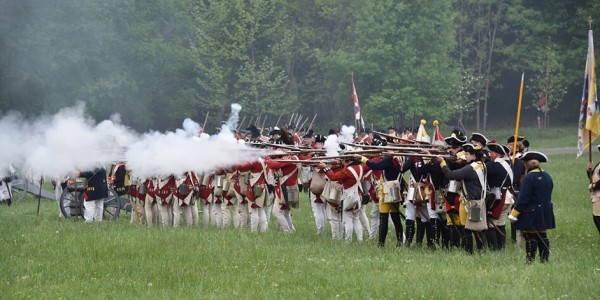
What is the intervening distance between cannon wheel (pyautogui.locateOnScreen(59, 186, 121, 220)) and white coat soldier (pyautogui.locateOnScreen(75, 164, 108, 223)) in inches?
18.7

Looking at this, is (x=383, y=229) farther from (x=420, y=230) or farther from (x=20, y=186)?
(x=20, y=186)

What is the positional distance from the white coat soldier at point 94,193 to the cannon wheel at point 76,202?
475 millimetres

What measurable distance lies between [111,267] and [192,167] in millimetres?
5358

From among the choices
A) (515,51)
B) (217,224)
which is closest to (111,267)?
(217,224)

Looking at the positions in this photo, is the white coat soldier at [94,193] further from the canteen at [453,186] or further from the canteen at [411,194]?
the canteen at [453,186]

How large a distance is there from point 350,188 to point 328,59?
40701mm

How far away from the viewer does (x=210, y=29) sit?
183 feet

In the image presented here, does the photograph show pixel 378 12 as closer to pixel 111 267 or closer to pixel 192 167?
pixel 192 167

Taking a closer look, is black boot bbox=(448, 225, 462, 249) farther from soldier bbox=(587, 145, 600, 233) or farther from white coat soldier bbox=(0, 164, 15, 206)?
white coat soldier bbox=(0, 164, 15, 206)

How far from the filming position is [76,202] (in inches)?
849

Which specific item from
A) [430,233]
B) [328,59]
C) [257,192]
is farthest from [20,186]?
[328,59]

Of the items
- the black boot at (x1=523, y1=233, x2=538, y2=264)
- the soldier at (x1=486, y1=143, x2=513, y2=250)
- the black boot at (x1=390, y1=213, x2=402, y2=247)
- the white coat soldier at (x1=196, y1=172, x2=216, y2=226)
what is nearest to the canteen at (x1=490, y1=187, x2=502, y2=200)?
the soldier at (x1=486, y1=143, x2=513, y2=250)

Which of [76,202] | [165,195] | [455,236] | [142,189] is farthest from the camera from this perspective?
[76,202]

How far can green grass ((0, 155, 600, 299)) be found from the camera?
11.8 m
